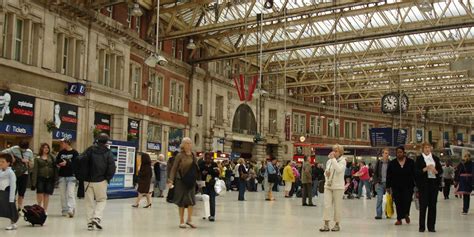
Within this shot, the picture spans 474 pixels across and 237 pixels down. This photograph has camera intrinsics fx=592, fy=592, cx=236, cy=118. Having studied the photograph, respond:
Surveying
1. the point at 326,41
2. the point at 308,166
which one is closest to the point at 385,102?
the point at 326,41

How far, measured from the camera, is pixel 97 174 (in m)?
10.4

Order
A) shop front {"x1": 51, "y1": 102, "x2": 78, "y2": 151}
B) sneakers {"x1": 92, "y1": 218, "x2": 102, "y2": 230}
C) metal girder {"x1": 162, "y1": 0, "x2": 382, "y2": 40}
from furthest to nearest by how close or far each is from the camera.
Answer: metal girder {"x1": 162, "y1": 0, "x2": 382, "y2": 40} → shop front {"x1": 51, "y1": 102, "x2": 78, "y2": 151} → sneakers {"x1": 92, "y1": 218, "x2": 102, "y2": 230}

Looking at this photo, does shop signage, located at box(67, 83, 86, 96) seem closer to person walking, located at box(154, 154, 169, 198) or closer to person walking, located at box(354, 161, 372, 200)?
person walking, located at box(154, 154, 169, 198)

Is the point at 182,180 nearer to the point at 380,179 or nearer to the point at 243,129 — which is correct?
the point at 380,179

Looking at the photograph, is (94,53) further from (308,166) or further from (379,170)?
(379,170)

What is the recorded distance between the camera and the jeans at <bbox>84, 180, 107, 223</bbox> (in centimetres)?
1040

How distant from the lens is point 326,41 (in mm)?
33344

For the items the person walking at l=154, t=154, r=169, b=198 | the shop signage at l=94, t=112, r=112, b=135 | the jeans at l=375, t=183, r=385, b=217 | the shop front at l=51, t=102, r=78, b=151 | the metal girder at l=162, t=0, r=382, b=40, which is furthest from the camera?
the shop signage at l=94, t=112, r=112, b=135

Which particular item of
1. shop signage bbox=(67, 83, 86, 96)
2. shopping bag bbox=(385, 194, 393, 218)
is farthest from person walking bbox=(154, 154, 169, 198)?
shopping bag bbox=(385, 194, 393, 218)

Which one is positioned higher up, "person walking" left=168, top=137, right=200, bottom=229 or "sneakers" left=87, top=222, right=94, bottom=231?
"person walking" left=168, top=137, right=200, bottom=229

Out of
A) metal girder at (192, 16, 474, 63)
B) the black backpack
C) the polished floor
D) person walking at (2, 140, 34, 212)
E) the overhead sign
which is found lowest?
the polished floor

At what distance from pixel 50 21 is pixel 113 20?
16.3 ft

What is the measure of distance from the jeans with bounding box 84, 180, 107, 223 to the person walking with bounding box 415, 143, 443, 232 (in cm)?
586

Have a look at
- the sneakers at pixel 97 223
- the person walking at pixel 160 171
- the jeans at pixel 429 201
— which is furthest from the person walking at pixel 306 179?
the sneakers at pixel 97 223
